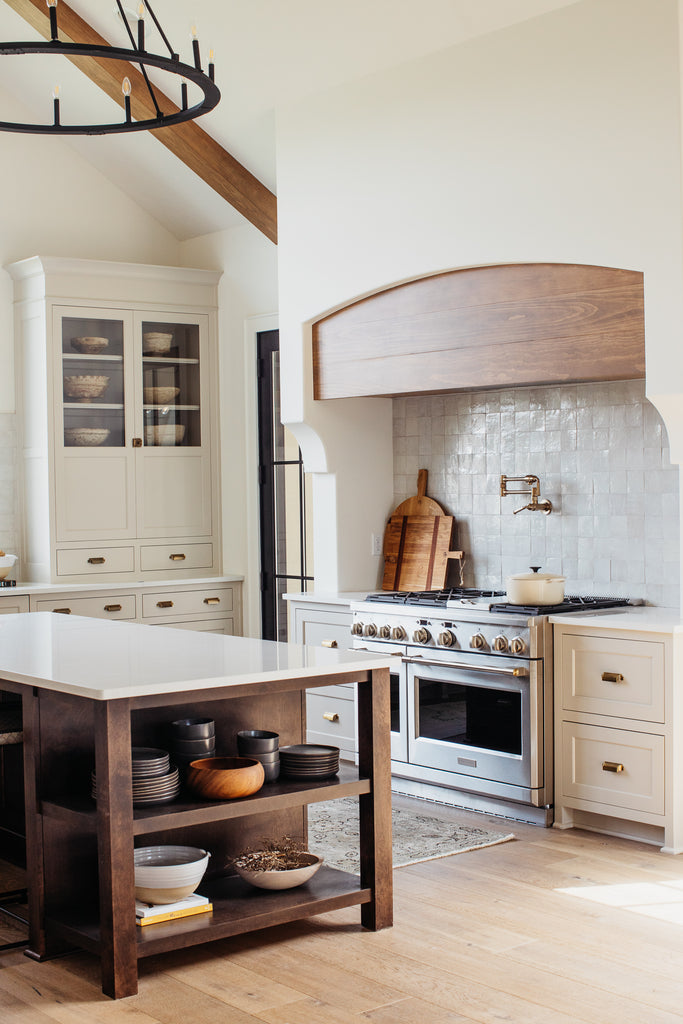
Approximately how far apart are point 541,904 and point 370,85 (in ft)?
11.8

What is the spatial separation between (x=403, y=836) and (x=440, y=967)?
53.4 inches

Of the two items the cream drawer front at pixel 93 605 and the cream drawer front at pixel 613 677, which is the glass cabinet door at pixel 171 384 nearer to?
the cream drawer front at pixel 93 605

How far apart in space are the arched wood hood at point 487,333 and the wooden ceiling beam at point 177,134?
117 centimetres

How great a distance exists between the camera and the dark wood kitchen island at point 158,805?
3146 millimetres

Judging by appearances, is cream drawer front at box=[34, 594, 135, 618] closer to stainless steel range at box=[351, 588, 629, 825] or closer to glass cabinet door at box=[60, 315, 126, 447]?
glass cabinet door at box=[60, 315, 126, 447]

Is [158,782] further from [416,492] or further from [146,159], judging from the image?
[146,159]

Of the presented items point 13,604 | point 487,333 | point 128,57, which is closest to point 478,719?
point 487,333

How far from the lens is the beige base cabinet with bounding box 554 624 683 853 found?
4.43m

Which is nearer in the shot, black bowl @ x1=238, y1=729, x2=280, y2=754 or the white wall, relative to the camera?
black bowl @ x1=238, y1=729, x2=280, y2=754

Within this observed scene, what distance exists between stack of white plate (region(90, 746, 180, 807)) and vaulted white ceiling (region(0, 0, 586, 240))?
3.24 metres

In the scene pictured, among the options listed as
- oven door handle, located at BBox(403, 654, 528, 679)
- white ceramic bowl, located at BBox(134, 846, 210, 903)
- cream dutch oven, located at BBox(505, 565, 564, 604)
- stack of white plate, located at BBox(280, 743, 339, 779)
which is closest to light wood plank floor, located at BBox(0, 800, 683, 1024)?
white ceramic bowl, located at BBox(134, 846, 210, 903)

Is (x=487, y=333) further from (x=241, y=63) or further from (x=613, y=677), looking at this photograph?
(x=241, y=63)

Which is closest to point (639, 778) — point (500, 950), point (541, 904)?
point (541, 904)

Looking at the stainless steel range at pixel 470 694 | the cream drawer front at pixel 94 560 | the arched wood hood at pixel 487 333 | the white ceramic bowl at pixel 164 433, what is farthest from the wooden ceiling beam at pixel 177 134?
the stainless steel range at pixel 470 694
